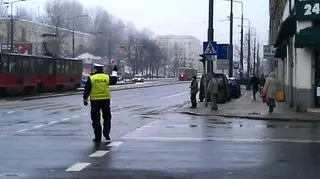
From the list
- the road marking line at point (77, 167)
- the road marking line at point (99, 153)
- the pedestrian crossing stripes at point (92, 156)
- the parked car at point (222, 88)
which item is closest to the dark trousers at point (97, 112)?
the pedestrian crossing stripes at point (92, 156)

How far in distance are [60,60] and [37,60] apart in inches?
218

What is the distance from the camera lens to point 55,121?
2125cm

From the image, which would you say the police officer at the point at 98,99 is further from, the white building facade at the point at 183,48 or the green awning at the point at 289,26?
the white building facade at the point at 183,48

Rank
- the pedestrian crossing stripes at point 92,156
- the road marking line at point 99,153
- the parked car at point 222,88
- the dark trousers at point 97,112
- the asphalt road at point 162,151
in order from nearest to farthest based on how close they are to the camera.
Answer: the asphalt road at point 162,151, the pedestrian crossing stripes at point 92,156, the road marking line at point 99,153, the dark trousers at point 97,112, the parked car at point 222,88

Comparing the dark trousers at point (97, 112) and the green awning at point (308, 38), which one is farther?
the green awning at point (308, 38)

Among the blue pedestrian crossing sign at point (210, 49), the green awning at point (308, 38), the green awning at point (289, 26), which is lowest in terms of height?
the blue pedestrian crossing sign at point (210, 49)

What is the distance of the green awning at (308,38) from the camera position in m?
24.4

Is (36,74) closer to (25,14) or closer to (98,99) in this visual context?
(98,99)

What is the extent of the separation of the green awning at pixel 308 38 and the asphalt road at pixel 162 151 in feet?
16.7

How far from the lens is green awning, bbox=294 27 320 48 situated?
24.4m

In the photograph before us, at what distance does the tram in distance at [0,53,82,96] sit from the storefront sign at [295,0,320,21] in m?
22.6

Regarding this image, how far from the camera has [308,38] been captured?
80.4 feet

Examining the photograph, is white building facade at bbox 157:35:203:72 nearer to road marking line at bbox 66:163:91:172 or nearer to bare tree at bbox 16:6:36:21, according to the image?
bare tree at bbox 16:6:36:21

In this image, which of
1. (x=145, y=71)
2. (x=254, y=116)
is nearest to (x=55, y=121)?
(x=254, y=116)
